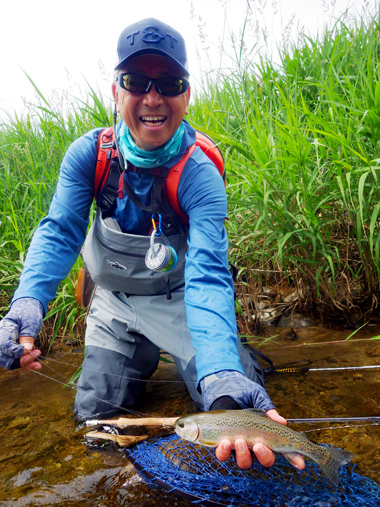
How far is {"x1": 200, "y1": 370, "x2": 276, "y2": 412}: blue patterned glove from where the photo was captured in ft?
5.47

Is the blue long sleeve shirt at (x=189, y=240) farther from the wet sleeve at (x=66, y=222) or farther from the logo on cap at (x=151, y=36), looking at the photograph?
the logo on cap at (x=151, y=36)

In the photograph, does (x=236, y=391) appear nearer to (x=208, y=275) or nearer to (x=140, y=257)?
(x=208, y=275)

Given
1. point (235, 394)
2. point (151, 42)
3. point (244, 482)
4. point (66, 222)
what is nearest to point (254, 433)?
point (235, 394)

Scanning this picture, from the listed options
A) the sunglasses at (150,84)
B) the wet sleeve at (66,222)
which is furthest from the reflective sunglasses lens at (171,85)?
the wet sleeve at (66,222)

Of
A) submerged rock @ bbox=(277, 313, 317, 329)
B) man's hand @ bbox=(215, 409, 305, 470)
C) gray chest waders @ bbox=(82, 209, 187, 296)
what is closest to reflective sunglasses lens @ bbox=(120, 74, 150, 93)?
gray chest waders @ bbox=(82, 209, 187, 296)

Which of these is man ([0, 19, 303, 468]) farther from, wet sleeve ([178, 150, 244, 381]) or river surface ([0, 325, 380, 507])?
river surface ([0, 325, 380, 507])

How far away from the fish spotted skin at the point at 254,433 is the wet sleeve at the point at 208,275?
0.34 meters

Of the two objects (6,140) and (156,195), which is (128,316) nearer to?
(156,195)

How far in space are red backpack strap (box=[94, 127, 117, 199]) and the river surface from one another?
1.59 meters

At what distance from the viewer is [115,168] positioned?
254 cm

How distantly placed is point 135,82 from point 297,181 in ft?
5.07

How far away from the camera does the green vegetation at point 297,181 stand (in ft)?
9.77

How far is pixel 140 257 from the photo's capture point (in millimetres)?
2582

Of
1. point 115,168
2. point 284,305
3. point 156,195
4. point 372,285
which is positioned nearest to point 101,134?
point 115,168
